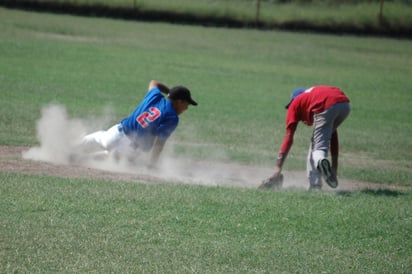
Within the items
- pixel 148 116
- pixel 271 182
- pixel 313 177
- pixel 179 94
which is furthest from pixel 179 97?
pixel 313 177

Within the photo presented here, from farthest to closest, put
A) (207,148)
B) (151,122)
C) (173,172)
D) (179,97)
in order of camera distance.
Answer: (207,148)
(173,172)
(179,97)
(151,122)

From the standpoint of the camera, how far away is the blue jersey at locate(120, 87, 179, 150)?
12195 millimetres

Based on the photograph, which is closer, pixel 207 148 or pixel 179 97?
pixel 179 97

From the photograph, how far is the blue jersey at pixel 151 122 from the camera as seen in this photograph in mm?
12195

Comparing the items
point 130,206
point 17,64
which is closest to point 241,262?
point 130,206

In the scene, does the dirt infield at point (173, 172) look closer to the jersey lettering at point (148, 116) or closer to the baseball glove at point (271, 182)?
the baseball glove at point (271, 182)

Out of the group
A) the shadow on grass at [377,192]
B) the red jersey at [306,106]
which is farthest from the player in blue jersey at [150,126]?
the shadow on grass at [377,192]

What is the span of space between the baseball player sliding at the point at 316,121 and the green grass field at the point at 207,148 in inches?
19.7

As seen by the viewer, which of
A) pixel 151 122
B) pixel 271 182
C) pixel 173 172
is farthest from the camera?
pixel 173 172

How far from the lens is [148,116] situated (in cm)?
1232

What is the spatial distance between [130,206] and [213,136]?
7298mm

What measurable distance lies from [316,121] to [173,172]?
8.79ft

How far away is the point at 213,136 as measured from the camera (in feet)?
55.6

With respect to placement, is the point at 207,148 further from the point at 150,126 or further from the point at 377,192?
the point at 377,192
